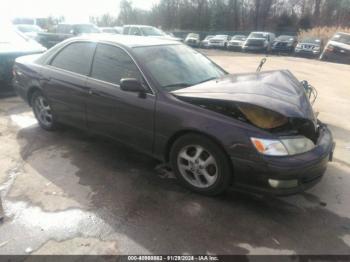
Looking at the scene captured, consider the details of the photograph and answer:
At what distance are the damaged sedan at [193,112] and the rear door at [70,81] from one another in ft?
0.05

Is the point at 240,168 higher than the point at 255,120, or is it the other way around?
the point at 255,120

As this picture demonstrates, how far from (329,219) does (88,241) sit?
7.28ft

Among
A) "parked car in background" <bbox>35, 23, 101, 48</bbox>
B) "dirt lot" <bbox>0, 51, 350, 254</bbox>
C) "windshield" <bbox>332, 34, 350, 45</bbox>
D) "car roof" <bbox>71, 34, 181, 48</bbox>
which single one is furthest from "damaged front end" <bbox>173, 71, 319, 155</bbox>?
"windshield" <bbox>332, 34, 350, 45</bbox>

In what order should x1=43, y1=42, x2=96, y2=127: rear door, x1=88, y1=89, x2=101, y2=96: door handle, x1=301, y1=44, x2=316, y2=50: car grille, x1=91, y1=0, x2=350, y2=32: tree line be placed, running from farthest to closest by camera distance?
x1=91, y1=0, x2=350, y2=32: tree line → x1=301, y1=44, x2=316, y2=50: car grille → x1=43, y1=42, x2=96, y2=127: rear door → x1=88, y1=89, x2=101, y2=96: door handle

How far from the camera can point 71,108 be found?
450 centimetres

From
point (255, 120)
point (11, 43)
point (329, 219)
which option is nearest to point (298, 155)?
point (255, 120)

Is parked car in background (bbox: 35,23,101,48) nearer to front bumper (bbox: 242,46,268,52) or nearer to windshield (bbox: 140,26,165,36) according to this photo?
windshield (bbox: 140,26,165,36)

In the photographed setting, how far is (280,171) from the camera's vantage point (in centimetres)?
291

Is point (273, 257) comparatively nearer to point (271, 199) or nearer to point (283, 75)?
point (271, 199)

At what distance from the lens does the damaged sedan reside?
301 cm

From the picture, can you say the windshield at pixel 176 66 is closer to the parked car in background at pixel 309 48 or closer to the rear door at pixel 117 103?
the rear door at pixel 117 103

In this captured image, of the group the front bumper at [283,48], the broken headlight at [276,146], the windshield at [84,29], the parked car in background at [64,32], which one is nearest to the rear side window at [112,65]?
the broken headlight at [276,146]

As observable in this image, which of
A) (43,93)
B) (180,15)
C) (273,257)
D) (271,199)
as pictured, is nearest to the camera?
(273,257)

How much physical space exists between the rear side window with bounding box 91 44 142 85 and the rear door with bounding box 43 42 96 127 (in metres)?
0.16
